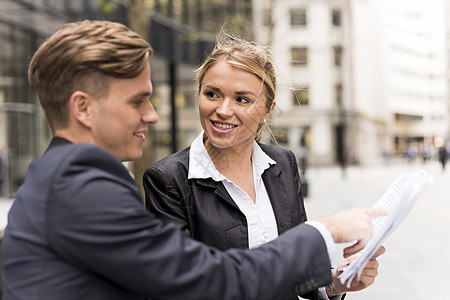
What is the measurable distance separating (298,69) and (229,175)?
8067mm

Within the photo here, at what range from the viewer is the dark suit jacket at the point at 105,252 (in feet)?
3.69

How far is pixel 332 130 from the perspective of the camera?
43469mm

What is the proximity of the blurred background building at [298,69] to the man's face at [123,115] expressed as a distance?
619mm

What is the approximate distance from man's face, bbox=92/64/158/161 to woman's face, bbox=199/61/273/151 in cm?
53

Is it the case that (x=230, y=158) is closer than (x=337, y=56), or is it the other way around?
(x=230, y=158)

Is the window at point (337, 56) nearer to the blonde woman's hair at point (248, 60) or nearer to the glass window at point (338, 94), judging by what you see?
the glass window at point (338, 94)

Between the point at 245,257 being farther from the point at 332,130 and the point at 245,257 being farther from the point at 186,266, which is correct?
the point at 332,130

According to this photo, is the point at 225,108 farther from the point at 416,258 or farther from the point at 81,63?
the point at 416,258

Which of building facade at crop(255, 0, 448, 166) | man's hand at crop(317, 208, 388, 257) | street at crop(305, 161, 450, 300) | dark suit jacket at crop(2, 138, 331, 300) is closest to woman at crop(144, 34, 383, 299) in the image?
man's hand at crop(317, 208, 388, 257)

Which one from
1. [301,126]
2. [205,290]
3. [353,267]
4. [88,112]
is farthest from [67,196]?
[301,126]

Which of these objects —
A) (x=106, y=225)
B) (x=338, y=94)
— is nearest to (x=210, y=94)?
(x=106, y=225)

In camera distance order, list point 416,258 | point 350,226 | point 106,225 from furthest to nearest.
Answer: point 416,258, point 350,226, point 106,225

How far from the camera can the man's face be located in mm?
1279

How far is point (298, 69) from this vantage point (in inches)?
384
